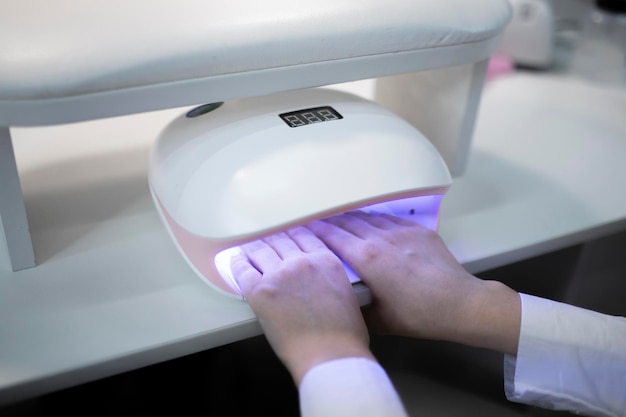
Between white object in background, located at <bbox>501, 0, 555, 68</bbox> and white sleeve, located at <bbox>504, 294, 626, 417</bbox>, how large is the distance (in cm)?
53

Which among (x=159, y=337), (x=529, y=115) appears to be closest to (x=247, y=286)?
(x=159, y=337)

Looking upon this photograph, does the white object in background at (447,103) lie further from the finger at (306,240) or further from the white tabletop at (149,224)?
the finger at (306,240)

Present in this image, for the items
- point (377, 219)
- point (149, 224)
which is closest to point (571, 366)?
point (377, 219)

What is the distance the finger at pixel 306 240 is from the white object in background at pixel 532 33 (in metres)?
0.54

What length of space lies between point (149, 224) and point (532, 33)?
0.62m

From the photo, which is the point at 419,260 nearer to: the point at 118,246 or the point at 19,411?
the point at 118,246

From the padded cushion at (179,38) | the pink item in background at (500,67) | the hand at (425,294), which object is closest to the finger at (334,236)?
the hand at (425,294)

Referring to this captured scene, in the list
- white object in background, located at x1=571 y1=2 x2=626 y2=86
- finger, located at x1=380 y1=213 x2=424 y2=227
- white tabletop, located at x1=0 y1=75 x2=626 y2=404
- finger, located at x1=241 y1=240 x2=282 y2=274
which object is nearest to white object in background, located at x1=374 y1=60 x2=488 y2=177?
white tabletop, located at x1=0 y1=75 x2=626 y2=404

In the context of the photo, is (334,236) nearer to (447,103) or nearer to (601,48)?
→ (447,103)

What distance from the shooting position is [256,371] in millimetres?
597

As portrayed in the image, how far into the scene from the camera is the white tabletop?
1.34ft

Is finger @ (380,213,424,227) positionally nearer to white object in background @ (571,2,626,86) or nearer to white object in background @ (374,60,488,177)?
white object in background @ (374,60,488,177)

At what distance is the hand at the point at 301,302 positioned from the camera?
393 millimetres

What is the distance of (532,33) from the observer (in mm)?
864
